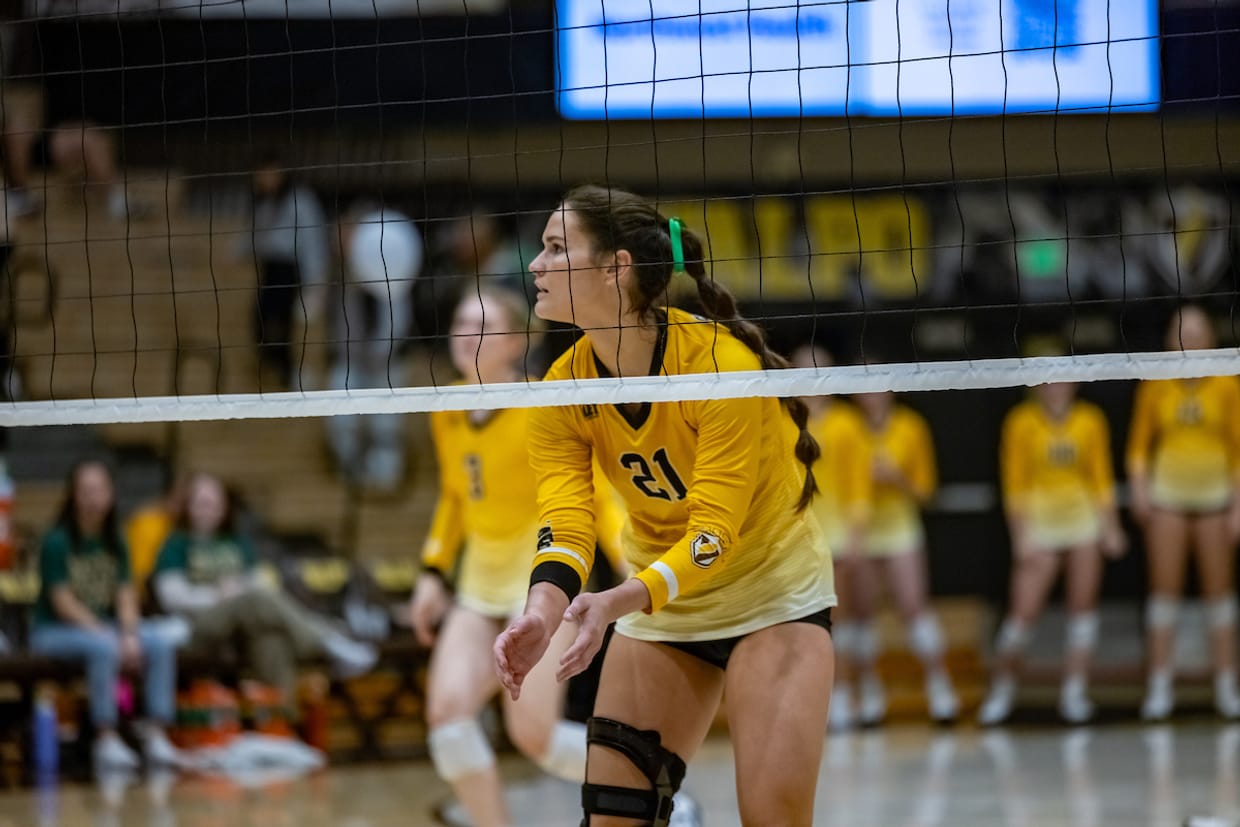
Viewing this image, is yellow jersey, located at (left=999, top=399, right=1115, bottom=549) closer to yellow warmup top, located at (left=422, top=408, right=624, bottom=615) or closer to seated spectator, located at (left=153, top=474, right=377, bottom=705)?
seated spectator, located at (left=153, top=474, right=377, bottom=705)

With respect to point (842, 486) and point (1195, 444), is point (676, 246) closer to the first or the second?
point (842, 486)

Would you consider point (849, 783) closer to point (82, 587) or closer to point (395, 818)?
point (395, 818)

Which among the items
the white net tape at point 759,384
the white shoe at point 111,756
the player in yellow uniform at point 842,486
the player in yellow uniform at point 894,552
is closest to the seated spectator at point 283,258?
the white shoe at point 111,756

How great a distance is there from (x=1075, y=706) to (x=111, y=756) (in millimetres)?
5327

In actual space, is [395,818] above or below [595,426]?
below

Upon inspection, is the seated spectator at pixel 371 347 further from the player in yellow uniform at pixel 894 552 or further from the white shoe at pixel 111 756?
the player in yellow uniform at pixel 894 552

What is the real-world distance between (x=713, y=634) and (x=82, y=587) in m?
5.49

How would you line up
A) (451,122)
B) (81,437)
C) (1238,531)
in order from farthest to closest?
(451,122)
(81,437)
(1238,531)

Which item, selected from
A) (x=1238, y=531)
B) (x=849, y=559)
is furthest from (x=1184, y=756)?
(x=849, y=559)

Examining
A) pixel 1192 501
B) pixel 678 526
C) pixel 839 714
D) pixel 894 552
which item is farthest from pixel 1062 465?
pixel 678 526

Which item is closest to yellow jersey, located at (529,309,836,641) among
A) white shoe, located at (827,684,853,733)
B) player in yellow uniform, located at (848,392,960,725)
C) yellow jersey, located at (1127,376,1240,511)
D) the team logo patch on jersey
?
the team logo patch on jersey

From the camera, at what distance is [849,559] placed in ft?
30.0

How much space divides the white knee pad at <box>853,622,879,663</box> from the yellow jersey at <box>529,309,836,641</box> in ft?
19.0

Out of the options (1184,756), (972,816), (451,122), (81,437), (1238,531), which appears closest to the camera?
(972,816)
